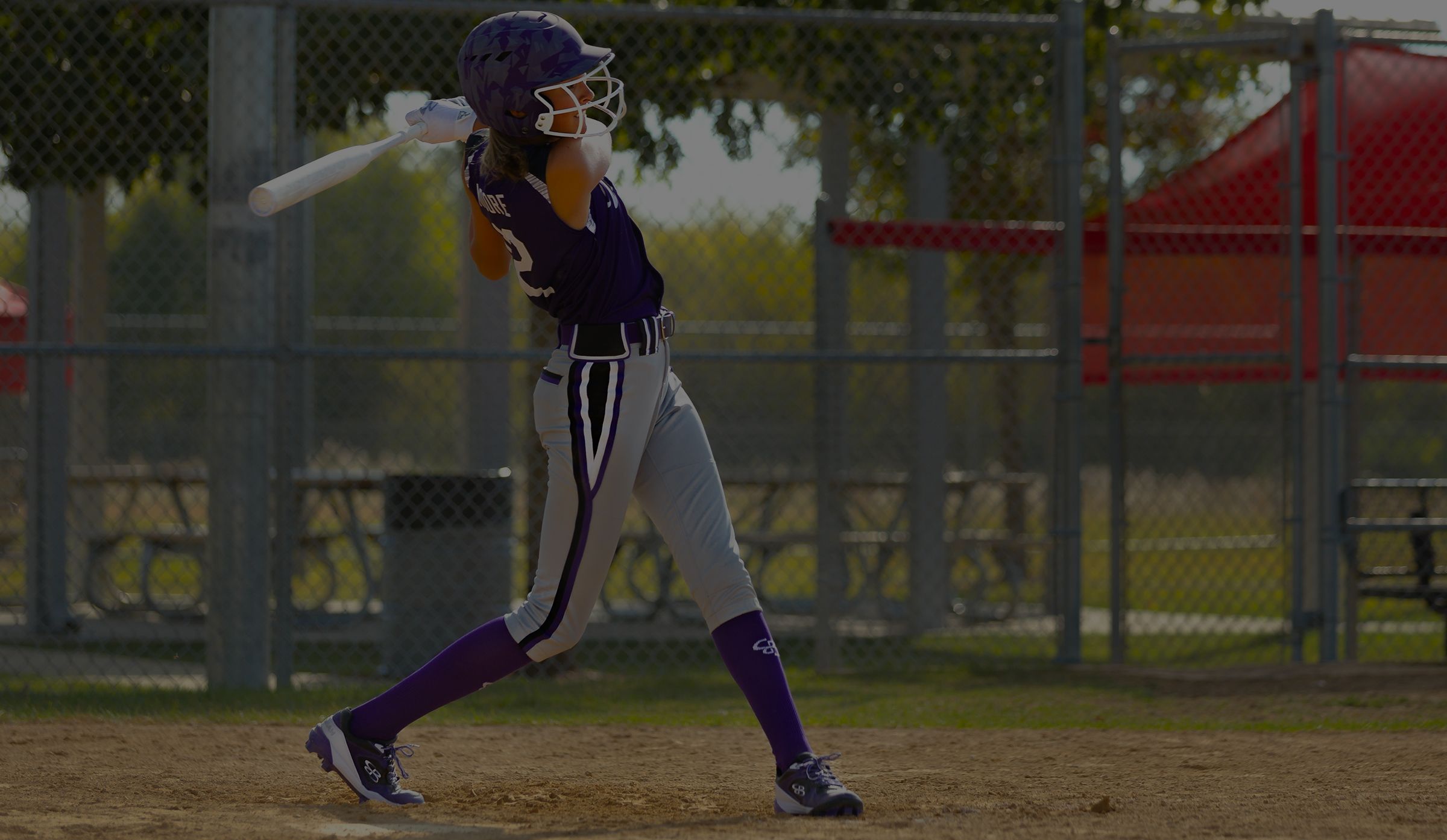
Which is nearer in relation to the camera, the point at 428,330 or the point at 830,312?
the point at 830,312

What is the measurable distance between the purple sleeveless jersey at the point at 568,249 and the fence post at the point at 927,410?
18.3 feet

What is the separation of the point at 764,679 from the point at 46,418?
6703 mm

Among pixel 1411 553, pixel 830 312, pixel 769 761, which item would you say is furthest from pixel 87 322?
pixel 1411 553

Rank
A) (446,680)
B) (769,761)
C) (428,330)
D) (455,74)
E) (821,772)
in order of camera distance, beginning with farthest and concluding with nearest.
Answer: (428,330) → (455,74) → (769,761) → (446,680) → (821,772)

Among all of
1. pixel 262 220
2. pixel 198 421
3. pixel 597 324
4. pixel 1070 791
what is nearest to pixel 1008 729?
pixel 1070 791

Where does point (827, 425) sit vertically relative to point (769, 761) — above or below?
above

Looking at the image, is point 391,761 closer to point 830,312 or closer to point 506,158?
point 506,158

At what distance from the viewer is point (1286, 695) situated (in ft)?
22.0

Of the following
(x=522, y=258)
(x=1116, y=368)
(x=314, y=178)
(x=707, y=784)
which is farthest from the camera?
(x=1116, y=368)

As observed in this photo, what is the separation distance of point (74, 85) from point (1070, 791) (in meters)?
5.94

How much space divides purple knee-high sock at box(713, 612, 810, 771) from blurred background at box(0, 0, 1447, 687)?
295 cm

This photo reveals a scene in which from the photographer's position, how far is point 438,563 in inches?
299

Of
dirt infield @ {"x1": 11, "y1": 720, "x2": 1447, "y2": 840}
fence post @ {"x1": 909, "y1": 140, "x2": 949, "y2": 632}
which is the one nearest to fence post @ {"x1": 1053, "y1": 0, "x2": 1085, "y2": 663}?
fence post @ {"x1": 909, "y1": 140, "x2": 949, "y2": 632}

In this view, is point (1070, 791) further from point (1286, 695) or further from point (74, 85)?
point (74, 85)
